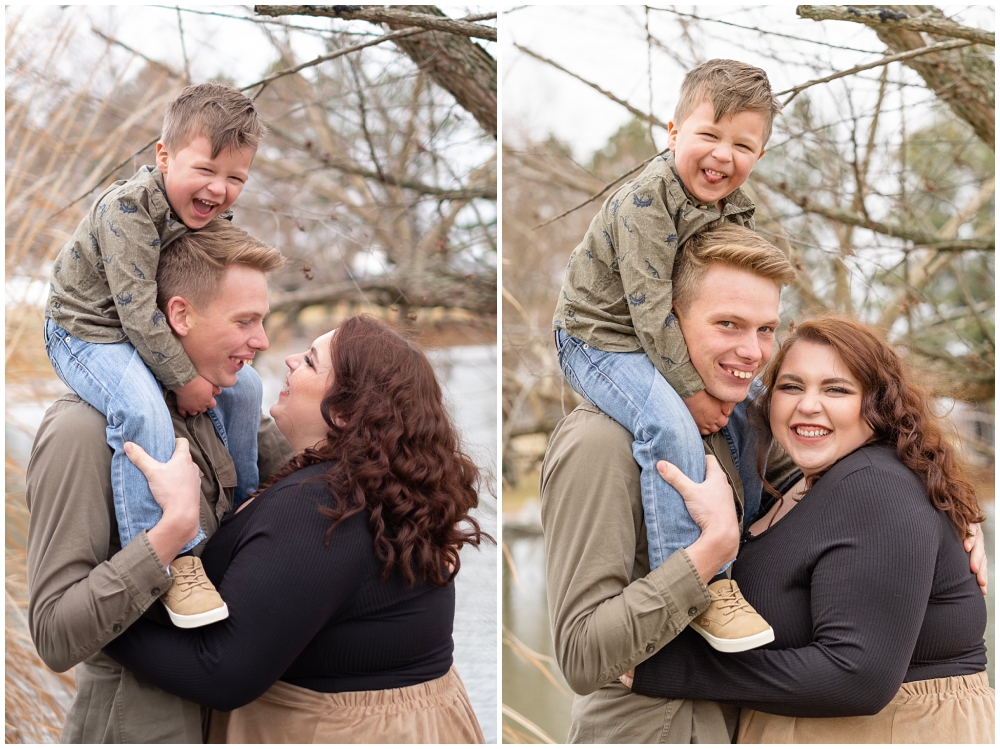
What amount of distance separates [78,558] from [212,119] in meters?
1.02

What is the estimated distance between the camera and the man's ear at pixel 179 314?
2.02 metres

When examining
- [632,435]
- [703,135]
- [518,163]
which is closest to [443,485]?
[632,435]

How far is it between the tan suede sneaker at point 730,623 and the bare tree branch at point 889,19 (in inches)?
68.2

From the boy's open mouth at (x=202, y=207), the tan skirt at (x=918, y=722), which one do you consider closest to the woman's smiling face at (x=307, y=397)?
the boy's open mouth at (x=202, y=207)

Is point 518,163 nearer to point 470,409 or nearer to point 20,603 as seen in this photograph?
point 470,409

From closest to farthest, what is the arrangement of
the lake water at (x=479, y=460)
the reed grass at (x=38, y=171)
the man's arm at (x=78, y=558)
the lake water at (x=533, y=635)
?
the man's arm at (x=78, y=558) < the reed grass at (x=38, y=171) < the lake water at (x=479, y=460) < the lake water at (x=533, y=635)

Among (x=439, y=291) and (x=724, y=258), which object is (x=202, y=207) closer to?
(x=724, y=258)

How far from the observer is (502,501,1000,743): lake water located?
167 inches

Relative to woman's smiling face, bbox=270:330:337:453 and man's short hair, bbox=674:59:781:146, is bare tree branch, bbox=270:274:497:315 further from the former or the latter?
man's short hair, bbox=674:59:781:146

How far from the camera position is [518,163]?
485cm

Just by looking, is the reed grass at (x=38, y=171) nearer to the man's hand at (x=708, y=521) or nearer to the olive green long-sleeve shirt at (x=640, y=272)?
the olive green long-sleeve shirt at (x=640, y=272)

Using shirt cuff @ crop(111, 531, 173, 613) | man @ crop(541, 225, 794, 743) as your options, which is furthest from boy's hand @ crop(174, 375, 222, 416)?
man @ crop(541, 225, 794, 743)

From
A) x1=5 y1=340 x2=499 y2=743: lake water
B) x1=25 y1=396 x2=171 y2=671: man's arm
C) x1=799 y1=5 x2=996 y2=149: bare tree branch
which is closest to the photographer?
x1=25 y1=396 x2=171 y2=671: man's arm

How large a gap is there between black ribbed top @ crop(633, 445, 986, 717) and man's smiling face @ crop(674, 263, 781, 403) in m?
0.31
